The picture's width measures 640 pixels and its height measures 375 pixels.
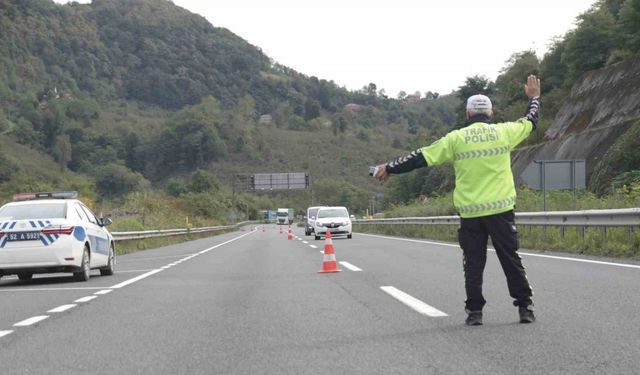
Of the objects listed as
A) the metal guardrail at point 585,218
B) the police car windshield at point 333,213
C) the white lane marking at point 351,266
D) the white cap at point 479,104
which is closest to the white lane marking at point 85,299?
the white lane marking at point 351,266

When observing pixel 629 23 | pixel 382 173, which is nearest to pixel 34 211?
pixel 382 173

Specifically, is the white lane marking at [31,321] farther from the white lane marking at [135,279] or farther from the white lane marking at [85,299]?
the white lane marking at [135,279]

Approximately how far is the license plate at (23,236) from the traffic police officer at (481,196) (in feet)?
26.4

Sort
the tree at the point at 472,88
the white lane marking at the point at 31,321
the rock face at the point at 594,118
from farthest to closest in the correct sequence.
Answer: the tree at the point at 472,88 < the rock face at the point at 594,118 < the white lane marking at the point at 31,321

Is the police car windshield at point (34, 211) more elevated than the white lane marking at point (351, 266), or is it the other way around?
the police car windshield at point (34, 211)

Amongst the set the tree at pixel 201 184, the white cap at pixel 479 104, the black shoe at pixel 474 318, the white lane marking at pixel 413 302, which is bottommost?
the white lane marking at pixel 413 302

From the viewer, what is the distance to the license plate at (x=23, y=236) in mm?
13023

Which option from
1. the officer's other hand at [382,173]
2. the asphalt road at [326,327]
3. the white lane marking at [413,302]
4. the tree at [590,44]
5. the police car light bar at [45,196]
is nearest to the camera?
the asphalt road at [326,327]

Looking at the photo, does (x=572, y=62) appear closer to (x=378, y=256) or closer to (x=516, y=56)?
(x=516, y=56)

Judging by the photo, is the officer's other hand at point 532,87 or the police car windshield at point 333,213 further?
the police car windshield at point 333,213

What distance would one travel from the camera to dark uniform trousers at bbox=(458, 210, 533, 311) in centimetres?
673

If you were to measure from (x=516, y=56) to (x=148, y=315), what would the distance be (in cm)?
9803

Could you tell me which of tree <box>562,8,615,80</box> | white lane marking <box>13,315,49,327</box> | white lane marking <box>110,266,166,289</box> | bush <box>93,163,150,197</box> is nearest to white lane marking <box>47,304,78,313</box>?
white lane marking <box>13,315,49,327</box>

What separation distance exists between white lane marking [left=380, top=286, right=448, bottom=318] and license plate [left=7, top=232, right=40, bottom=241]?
6010mm
